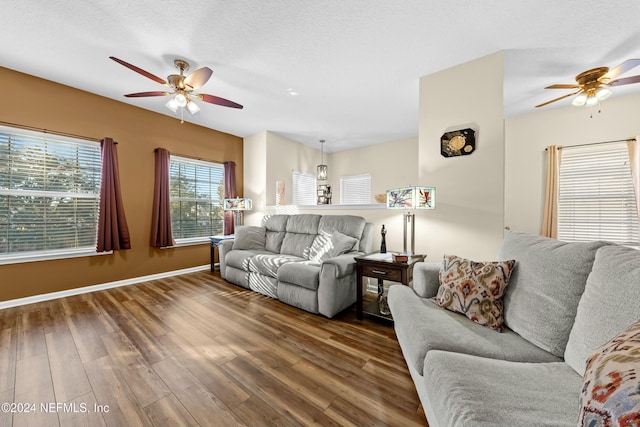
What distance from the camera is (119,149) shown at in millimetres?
3463

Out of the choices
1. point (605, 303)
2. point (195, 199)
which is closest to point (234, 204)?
point (195, 199)

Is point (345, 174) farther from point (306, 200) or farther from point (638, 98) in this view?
point (638, 98)

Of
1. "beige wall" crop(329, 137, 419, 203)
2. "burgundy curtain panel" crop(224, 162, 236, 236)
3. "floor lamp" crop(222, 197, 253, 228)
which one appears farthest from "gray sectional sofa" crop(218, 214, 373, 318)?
"beige wall" crop(329, 137, 419, 203)

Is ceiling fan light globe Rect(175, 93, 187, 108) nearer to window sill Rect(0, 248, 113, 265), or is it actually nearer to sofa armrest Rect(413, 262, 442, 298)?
window sill Rect(0, 248, 113, 265)

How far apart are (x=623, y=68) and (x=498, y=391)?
329 cm

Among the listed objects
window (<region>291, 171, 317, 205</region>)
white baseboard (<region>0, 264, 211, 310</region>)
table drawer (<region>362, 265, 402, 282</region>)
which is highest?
window (<region>291, 171, 317, 205</region>)

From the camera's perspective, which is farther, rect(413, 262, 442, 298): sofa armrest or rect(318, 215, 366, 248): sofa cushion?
rect(318, 215, 366, 248): sofa cushion

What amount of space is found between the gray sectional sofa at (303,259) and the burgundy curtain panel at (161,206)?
39.3 inches

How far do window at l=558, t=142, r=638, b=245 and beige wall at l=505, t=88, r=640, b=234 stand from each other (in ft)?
0.65

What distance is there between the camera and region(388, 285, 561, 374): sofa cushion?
3.79 ft

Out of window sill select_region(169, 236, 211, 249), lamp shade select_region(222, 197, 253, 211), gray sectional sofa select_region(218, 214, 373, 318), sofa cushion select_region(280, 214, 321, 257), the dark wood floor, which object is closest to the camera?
the dark wood floor

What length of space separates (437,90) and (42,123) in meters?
4.79

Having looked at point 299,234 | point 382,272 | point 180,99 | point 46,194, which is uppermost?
point 180,99

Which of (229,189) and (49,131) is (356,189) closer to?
(229,189)
